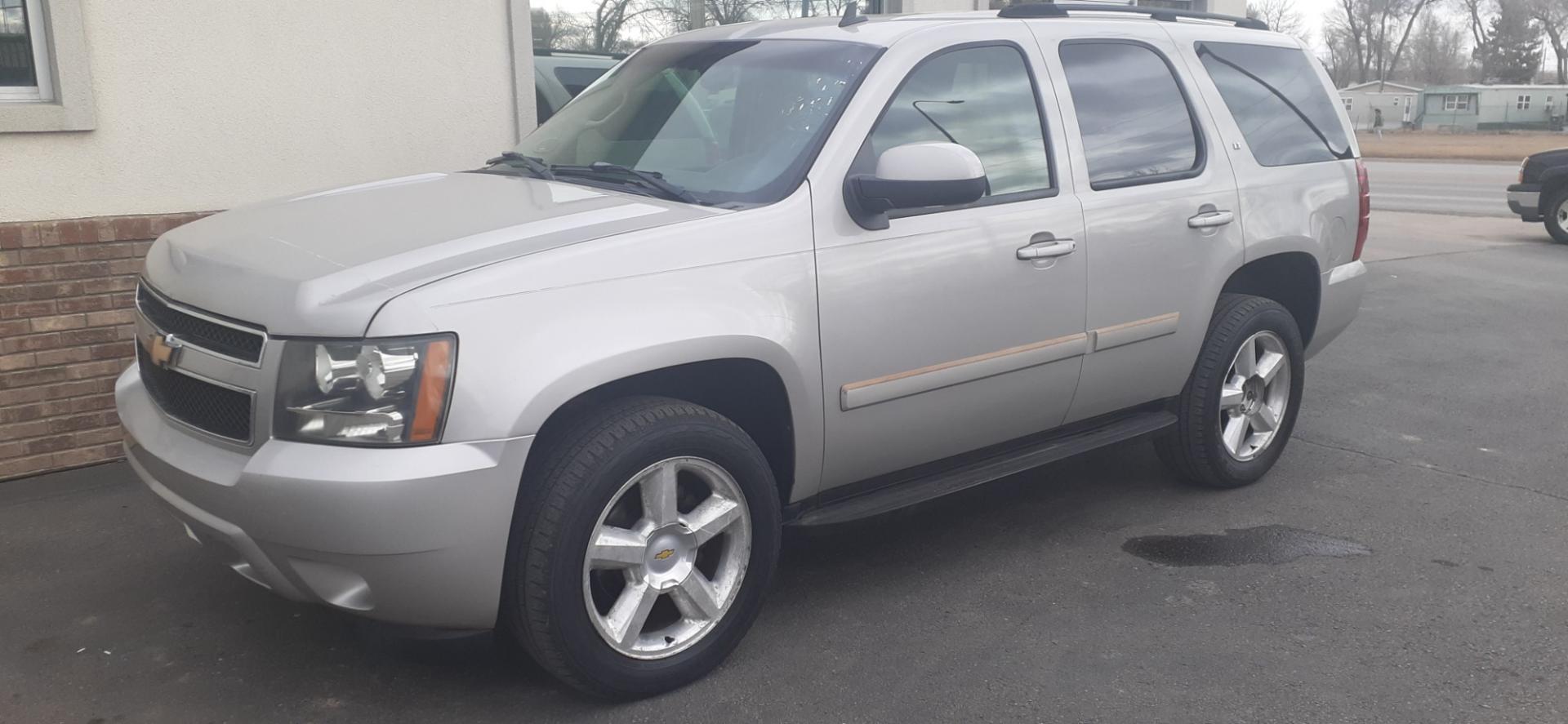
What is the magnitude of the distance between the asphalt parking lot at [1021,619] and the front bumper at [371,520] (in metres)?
0.21

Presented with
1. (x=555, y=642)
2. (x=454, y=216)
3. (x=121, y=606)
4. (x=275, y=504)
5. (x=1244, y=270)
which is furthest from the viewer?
(x=1244, y=270)

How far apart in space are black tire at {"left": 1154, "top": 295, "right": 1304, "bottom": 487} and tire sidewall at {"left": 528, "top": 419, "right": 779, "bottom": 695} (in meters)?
2.13

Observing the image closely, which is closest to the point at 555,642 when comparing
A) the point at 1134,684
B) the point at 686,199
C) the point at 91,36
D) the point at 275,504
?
the point at 275,504

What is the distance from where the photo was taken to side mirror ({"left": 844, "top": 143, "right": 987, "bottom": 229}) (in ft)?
11.9

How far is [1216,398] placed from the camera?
4980 millimetres

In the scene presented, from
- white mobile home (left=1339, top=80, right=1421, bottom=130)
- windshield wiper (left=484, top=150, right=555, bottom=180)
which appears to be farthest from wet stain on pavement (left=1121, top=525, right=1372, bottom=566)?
white mobile home (left=1339, top=80, right=1421, bottom=130)

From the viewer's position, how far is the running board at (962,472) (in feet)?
12.7

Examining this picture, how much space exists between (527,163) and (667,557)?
64.3 inches

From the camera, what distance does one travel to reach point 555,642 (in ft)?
10.5

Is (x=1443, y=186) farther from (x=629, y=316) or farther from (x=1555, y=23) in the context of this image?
(x=1555, y=23)

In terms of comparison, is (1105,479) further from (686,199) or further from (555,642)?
(555,642)

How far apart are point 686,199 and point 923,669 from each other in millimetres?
1537

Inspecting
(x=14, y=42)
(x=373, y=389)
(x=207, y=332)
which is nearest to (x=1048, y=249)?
(x=373, y=389)

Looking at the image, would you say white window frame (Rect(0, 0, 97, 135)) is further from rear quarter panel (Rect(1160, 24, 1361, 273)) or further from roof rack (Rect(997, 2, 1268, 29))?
rear quarter panel (Rect(1160, 24, 1361, 273))
